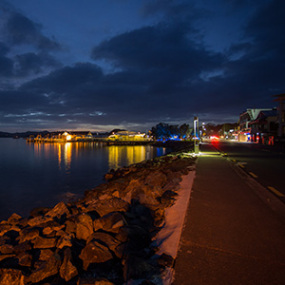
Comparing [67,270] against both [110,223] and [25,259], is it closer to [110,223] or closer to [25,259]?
[25,259]

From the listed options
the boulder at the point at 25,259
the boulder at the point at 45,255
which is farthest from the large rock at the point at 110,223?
the boulder at the point at 25,259

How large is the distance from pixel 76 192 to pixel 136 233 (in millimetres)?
13467

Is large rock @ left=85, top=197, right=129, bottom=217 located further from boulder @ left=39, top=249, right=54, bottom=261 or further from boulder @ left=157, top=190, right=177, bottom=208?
boulder @ left=39, top=249, right=54, bottom=261

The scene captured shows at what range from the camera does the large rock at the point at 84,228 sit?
4702 millimetres

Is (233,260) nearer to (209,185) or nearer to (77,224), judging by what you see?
(77,224)

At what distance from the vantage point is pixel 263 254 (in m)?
3.35

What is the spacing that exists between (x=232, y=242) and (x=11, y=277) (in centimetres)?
351

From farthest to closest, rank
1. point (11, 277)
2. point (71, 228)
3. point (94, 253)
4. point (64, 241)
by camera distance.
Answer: point (71, 228)
point (64, 241)
point (94, 253)
point (11, 277)

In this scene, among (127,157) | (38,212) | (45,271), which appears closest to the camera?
(45,271)

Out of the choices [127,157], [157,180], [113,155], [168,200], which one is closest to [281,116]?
[127,157]

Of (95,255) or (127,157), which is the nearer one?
(95,255)

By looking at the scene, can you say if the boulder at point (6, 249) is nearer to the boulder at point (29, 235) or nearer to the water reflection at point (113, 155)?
the boulder at point (29, 235)

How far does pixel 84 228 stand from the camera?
473cm

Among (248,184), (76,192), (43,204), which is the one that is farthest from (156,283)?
(76,192)
